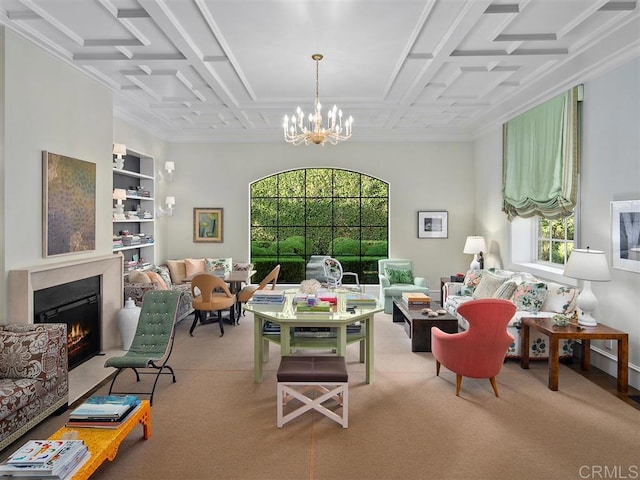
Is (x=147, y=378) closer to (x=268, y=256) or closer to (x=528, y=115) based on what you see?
(x=528, y=115)

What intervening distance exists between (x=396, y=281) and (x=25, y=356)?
5768 mm

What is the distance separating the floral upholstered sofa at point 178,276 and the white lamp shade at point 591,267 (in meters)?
5.21

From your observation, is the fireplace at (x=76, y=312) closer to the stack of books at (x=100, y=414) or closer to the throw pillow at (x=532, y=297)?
the stack of books at (x=100, y=414)

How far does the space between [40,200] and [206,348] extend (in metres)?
2.59

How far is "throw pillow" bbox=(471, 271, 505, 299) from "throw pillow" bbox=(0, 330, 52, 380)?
17.1 feet

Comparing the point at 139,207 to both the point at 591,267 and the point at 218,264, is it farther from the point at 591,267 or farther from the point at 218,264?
the point at 591,267

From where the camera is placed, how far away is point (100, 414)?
9.00 ft

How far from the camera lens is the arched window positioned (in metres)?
11.4

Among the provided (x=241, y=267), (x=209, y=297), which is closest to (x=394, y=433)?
(x=209, y=297)

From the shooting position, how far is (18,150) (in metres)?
3.78

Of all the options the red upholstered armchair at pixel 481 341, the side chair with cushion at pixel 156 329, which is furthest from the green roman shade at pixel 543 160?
the side chair with cushion at pixel 156 329

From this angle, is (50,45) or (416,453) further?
(50,45)

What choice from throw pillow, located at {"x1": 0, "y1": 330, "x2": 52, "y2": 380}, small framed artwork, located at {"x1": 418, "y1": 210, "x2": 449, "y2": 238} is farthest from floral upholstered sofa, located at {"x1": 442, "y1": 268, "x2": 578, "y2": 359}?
throw pillow, located at {"x1": 0, "y1": 330, "x2": 52, "y2": 380}

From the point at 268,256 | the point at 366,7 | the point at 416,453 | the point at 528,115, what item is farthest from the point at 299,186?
the point at 416,453
